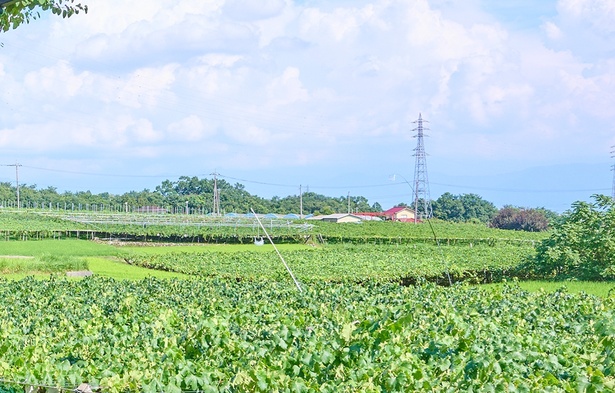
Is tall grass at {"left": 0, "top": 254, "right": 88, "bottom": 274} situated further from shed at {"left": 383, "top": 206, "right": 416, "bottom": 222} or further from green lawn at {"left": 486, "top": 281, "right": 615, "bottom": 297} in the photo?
shed at {"left": 383, "top": 206, "right": 416, "bottom": 222}

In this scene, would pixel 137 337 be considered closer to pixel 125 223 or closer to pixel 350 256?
pixel 350 256

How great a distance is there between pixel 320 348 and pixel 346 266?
2010cm

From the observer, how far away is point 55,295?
44.7ft

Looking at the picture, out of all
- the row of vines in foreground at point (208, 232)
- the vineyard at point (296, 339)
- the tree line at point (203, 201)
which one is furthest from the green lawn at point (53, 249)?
the tree line at point (203, 201)

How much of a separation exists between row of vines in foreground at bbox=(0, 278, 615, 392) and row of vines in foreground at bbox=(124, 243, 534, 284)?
1155 cm

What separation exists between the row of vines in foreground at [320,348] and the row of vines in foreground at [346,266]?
1155 cm

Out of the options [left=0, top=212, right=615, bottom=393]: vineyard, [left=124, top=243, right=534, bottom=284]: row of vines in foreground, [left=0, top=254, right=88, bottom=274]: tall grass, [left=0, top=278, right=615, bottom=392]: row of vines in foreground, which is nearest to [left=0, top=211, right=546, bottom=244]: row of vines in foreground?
Result: [left=124, top=243, right=534, bottom=284]: row of vines in foreground

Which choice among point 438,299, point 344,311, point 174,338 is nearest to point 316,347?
point 174,338

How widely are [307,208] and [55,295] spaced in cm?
9219

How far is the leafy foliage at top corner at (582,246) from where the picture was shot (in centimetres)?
2402

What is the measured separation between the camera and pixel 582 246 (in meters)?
24.7

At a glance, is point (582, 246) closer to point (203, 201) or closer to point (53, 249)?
point (53, 249)

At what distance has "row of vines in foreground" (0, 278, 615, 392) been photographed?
19.1ft

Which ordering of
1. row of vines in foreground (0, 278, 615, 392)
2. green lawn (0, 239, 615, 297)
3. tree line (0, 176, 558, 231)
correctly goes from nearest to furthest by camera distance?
row of vines in foreground (0, 278, 615, 392) < green lawn (0, 239, 615, 297) < tree line (0, 176, 558, 231)
